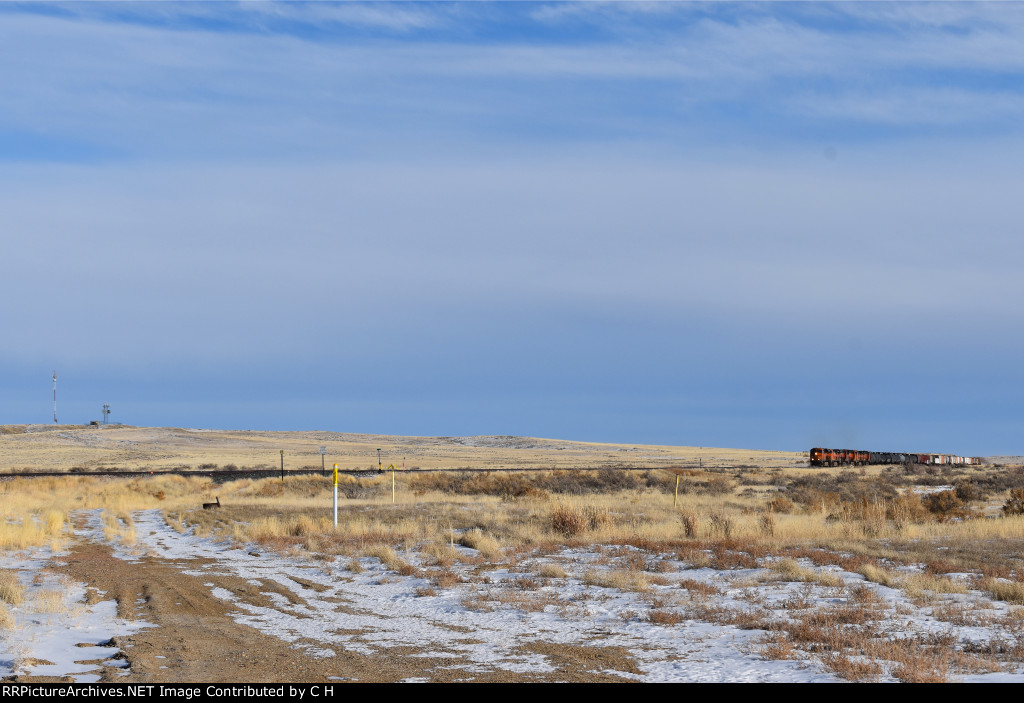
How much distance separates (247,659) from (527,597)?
185 inches

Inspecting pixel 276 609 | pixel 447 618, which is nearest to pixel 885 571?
pixel 447 618

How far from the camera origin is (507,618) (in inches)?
460

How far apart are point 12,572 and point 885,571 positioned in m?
14.3

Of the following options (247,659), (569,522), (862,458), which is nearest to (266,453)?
(862,458)

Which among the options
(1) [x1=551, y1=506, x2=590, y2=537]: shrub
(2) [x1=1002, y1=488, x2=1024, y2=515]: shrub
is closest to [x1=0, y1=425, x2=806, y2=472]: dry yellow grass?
(1) [x1=551, y1=506, x2=590, y2=537]: shrub

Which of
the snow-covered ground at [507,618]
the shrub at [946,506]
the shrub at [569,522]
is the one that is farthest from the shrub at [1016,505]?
the snow-covered ground at [507,618]

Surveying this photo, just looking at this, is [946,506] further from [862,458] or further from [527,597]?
[862,458]

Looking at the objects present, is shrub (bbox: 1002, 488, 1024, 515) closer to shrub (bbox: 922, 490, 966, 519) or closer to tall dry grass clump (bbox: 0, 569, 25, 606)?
shrub (bbox: 922, 490, 966, 519)

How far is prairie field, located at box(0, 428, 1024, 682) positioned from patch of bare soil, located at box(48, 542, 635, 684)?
0.05 metres

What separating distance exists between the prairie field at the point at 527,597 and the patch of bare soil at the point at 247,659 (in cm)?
5

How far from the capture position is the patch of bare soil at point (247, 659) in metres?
8.46

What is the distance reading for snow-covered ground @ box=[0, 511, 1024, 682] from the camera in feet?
29.8

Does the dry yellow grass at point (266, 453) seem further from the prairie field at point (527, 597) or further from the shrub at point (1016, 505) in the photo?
the shrub at point (1016, 505)
